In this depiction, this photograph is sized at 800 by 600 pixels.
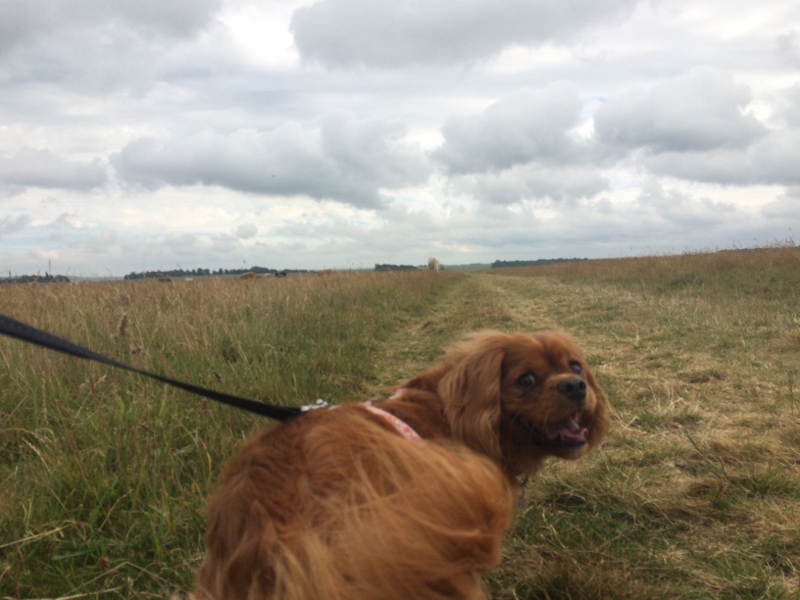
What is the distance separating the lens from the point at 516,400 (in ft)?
8.21

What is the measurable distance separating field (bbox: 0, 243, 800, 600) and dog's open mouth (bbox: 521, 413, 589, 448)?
1.24ft

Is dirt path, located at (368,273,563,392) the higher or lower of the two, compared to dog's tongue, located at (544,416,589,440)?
lower

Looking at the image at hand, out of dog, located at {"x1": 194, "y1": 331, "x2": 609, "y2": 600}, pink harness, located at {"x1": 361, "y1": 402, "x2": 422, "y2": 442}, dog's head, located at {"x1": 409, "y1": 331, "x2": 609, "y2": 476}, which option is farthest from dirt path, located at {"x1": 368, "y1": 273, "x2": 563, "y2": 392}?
dog, located at {"x1": 194, "y1": 331, "x2": 609, "y2": 600}

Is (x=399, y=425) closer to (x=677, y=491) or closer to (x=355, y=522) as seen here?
(x=355, y=522)

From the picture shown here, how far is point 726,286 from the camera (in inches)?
517

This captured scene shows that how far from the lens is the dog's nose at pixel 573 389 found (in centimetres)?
241

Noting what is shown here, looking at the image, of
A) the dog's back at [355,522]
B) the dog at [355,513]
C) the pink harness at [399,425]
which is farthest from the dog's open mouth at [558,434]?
the dog's back at [355,522]

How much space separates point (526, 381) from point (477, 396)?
0.25 m

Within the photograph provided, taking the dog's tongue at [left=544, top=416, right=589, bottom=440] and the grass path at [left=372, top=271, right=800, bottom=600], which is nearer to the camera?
the grass path at [left=372, top=271, right=800, bottom=600]

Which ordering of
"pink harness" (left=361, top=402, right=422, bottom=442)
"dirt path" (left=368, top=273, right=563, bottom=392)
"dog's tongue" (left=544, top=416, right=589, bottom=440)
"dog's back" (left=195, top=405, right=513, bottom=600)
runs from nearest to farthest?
"dog's back" (left=195, top=405, right=513, bottom=600) → "pink harness" (left=361, top=402, right=422, bottom=442) → "dog's tongue" (left=544, top=416, right=589, bottom=440) → "dirt path" (left=368, top=273, right=563, bottom=392)

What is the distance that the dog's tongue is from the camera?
2486 millimetres

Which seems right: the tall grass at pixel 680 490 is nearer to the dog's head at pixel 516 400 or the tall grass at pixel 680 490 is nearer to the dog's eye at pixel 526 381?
the dog's head at pixel 516 400

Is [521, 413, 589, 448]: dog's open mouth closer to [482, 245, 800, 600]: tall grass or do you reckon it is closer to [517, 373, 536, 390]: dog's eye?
[517, 373, 536, 390]: dog's eye

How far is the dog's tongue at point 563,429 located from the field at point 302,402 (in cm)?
41
